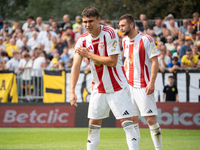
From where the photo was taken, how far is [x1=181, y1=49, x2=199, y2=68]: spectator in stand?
13.7 meters

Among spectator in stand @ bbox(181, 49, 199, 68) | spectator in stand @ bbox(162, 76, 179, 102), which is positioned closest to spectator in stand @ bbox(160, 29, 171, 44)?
spectator in stand @ bbox(181, 49, 199, 68)

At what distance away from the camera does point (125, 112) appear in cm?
613

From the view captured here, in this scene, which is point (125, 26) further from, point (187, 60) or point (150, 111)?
point (187, 60)

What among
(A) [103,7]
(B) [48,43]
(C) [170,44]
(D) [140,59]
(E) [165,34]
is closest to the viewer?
(D) [140,59]

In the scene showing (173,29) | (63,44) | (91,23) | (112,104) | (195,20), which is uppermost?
(195,20)

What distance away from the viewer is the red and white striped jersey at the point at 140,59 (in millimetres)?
7301

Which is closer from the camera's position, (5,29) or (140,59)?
(140,59)

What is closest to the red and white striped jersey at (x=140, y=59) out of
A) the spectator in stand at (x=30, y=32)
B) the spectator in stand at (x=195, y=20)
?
the spectator in stand at (x=195, y=20)

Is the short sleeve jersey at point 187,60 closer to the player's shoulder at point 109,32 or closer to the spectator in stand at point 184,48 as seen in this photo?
the spectator in stand at point 184,48

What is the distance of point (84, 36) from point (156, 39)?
9.90m

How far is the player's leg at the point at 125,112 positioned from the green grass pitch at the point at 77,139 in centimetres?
238

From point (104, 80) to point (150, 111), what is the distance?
144cm

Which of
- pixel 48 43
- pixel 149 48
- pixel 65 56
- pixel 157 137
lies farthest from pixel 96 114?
pixel 48 43

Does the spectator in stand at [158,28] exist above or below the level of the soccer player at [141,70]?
above
